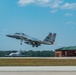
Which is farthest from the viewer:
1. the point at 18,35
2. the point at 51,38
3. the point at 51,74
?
the point at 51,38

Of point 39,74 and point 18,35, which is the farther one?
point 18,35

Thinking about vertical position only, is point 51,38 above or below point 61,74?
above

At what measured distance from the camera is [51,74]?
11.5 metres

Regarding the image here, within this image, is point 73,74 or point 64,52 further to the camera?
point 64,52

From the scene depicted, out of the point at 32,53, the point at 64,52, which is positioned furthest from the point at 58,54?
the point at 32,53

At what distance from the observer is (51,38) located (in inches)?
2995

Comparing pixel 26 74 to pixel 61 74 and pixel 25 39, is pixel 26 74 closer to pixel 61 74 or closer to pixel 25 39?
pixel 61 74

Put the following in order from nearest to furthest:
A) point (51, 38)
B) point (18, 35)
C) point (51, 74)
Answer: point (51, 74), point (18, 35), point (51, 38)

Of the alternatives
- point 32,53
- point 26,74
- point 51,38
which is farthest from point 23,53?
point 26,74

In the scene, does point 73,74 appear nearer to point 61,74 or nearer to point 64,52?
point 61,74

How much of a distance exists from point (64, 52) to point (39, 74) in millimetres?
65947

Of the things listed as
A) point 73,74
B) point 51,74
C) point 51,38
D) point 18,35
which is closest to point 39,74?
point 51,74

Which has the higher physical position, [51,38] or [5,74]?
[51,38]

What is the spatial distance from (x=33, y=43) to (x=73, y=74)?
6094 centimetres
